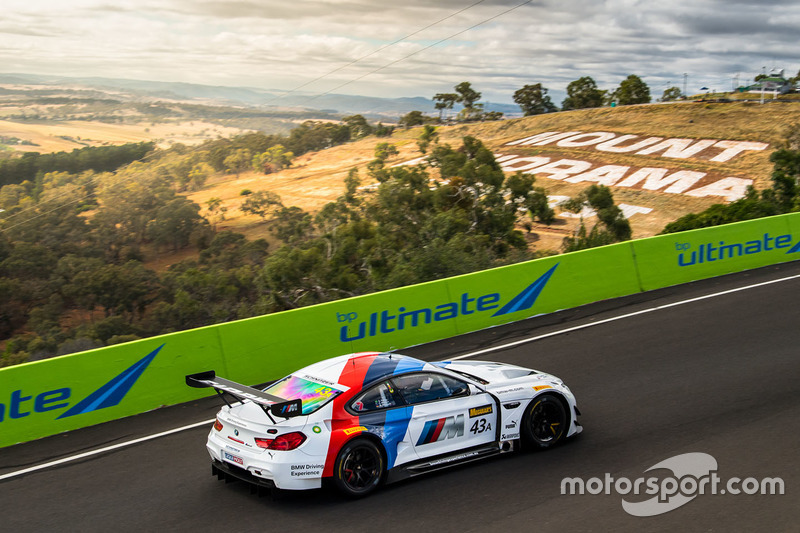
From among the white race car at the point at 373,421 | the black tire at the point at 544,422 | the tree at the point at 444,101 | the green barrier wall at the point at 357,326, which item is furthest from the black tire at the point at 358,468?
the tree at the point at 444,101

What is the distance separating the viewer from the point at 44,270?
36.5 meters

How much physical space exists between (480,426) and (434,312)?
20.7 feet

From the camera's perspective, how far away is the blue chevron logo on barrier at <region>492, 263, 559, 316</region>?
15.4 m

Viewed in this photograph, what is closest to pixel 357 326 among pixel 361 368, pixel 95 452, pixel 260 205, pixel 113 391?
pixel 113 391

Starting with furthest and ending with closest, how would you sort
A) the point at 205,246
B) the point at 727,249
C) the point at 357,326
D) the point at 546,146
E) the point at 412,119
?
the point at 412,119 < the point at 546,146 < the point at 205,246 < the point at 727,249 < the point at 357,326

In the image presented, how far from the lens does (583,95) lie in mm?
88312

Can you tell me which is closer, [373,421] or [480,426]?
[373,421]

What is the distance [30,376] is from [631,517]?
820 cm

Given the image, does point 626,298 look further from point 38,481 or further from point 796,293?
point 38,481

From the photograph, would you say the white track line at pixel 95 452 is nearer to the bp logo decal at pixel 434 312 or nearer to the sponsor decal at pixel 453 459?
the bp logo decal at pixel 434 312

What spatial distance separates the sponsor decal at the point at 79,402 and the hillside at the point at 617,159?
31161 mm

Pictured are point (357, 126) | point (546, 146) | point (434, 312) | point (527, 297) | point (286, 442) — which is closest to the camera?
point (286, 442)

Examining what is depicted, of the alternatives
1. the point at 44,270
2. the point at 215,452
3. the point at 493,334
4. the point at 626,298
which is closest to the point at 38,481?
the point at 215,452

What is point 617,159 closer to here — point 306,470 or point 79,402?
point 79,402
